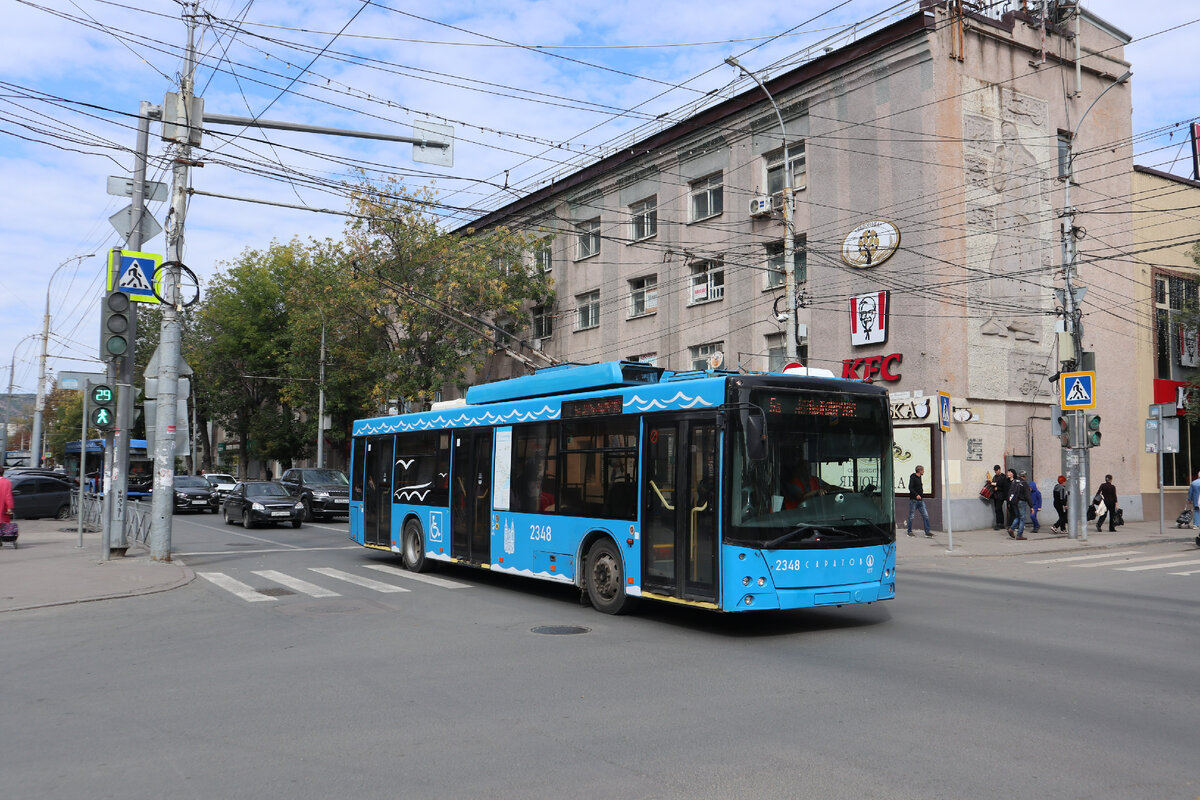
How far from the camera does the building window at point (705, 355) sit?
30.7m

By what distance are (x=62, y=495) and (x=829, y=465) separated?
31.5m

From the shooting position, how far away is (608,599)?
38.2 ft

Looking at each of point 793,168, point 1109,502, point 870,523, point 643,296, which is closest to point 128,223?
point 870,523

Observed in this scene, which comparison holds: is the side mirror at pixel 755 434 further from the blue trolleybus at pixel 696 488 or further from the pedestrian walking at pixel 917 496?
the pedestrian walking at pixel 917 496

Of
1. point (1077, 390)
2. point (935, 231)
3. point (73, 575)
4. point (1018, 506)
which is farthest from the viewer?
point (935, 231)

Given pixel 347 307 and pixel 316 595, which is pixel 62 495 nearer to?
pixel 347 307

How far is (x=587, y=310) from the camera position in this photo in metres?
39.0

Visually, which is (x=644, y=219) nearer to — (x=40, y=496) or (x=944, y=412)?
(x=944, y=412)

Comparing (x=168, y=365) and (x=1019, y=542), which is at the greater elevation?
(x=168, y=365)

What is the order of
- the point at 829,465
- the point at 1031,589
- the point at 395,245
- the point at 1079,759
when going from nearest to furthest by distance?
the point at 1079,759, the point at 829,465, the point at 1031,589, the point at 395,245

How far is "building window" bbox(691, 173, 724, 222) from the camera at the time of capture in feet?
105

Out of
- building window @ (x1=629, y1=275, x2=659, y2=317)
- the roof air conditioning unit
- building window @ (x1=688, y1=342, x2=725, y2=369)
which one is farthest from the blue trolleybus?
building window @ (x1=629, y1=275, x2=659, y2=317)

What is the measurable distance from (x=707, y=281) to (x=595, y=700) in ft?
87.0

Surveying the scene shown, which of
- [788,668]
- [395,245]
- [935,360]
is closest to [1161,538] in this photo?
[935,360]
